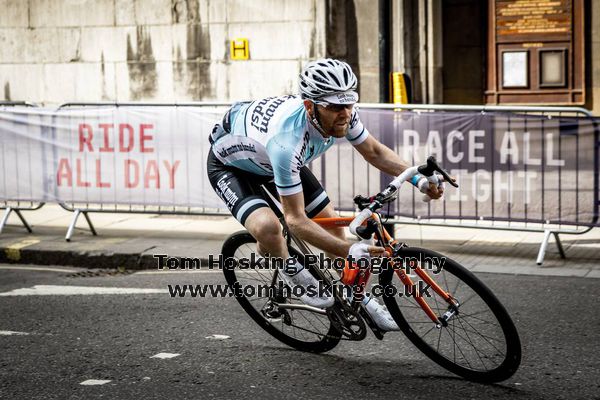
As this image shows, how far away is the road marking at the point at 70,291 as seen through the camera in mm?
7977

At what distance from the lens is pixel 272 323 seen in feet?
20.7

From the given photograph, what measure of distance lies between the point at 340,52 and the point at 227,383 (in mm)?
9684

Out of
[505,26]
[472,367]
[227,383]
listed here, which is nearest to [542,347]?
[472,367]

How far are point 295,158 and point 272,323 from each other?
1.27 m

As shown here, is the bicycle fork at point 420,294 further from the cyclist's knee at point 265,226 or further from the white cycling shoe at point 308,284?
the cyclist's knee at point 265,226

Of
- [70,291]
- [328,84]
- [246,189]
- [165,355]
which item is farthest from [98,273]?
[328,84]

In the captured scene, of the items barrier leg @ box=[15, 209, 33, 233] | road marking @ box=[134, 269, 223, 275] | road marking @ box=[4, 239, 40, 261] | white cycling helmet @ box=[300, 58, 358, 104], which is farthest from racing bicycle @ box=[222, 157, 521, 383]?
barrier leg @ box=[15, 209, 33, 233]

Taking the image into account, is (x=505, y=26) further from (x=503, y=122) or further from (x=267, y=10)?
(x=503, y=122)

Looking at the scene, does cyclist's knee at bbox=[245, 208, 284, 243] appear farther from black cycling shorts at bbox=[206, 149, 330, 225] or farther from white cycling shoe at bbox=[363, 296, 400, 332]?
white cycling shoe at bbox=[363, 296, 400, 332]

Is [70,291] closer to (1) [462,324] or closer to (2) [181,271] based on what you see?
(2) [181,271]

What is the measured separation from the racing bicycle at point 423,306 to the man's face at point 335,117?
1.18 feet

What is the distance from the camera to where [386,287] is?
5.48 m

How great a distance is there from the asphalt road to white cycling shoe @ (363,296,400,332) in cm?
25

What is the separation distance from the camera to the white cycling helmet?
210 inches
